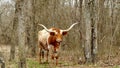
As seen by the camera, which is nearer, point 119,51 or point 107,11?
point 119,51

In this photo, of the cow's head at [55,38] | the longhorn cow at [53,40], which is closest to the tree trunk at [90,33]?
the longhorn cow at [53,40]

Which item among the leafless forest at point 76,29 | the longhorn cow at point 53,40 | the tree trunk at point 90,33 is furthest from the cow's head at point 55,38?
the tree trunk at point 90,33

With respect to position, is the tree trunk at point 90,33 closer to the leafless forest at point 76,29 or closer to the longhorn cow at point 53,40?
the leafless forest at point 76,29

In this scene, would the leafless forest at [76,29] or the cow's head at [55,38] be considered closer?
the cow's head at [55,38]

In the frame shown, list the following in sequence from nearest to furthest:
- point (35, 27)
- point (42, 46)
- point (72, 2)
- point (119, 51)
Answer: point (42, 46) < point (119, 51) < point (35, 27) < point (72, 2)

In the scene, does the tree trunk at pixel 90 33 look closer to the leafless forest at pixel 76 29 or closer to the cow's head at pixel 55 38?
the leafless forest at pixel 76 29

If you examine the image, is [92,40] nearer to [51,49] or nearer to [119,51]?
[51,49]

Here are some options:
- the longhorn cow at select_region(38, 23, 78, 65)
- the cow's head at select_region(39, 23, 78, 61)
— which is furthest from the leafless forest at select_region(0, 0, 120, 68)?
the cow's head at select_region(39, 23, 78, 61)

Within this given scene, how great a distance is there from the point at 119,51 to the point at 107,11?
11.6 ft

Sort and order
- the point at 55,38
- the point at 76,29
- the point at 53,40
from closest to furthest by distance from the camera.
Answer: the point at 55,38
the point at 53,40
the point at 76,29

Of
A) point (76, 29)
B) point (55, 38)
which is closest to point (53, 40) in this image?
point (55, 38)

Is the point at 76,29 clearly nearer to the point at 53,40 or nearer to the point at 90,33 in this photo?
the point at 90,33

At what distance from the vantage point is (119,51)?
68.9 ft

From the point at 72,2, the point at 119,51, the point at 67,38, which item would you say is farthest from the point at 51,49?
the point at 72,2
